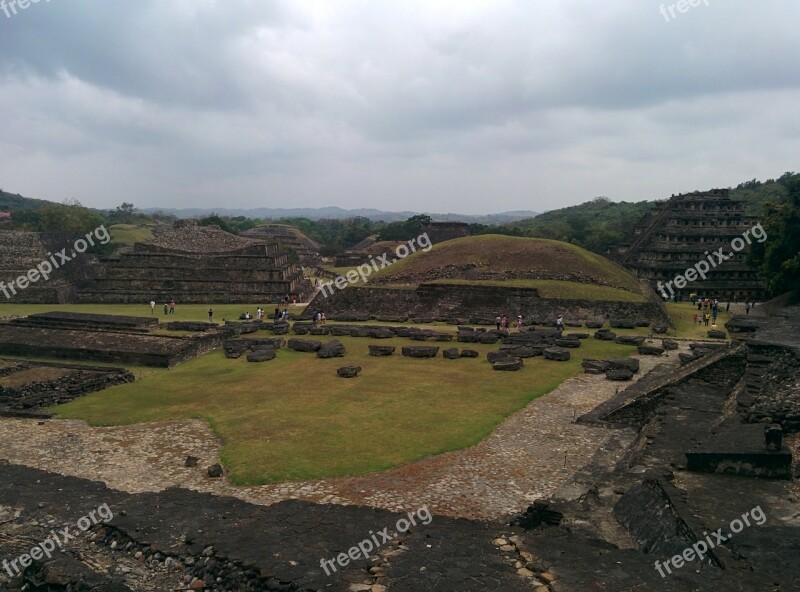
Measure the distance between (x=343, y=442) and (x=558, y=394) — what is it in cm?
723

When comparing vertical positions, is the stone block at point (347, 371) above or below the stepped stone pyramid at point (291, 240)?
below

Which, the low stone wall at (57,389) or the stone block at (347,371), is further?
the stone block at (347,371)

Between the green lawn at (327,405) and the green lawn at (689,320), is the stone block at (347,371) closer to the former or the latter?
the green lawn at (327,405)

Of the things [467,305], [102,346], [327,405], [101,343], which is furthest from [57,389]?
[467,305]

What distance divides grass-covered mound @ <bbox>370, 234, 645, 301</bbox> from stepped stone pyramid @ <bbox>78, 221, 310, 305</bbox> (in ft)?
27.0

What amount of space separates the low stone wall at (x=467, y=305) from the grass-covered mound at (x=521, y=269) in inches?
34.6

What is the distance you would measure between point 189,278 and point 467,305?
2084 cm

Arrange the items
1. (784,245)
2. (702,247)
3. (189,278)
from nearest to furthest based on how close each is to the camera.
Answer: (784,245) → (702,247) → (189,278)

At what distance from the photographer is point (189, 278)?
4241cm

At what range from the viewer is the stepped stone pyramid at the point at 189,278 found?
4131 cm

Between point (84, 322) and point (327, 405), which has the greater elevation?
point (84, 322)

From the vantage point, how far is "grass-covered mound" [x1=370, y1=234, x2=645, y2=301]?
34.7 m

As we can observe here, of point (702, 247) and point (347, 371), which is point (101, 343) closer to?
point (347, 371)

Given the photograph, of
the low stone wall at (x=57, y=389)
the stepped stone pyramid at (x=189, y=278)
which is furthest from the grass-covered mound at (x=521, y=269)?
the low stone wall at (x=57, y=389)
